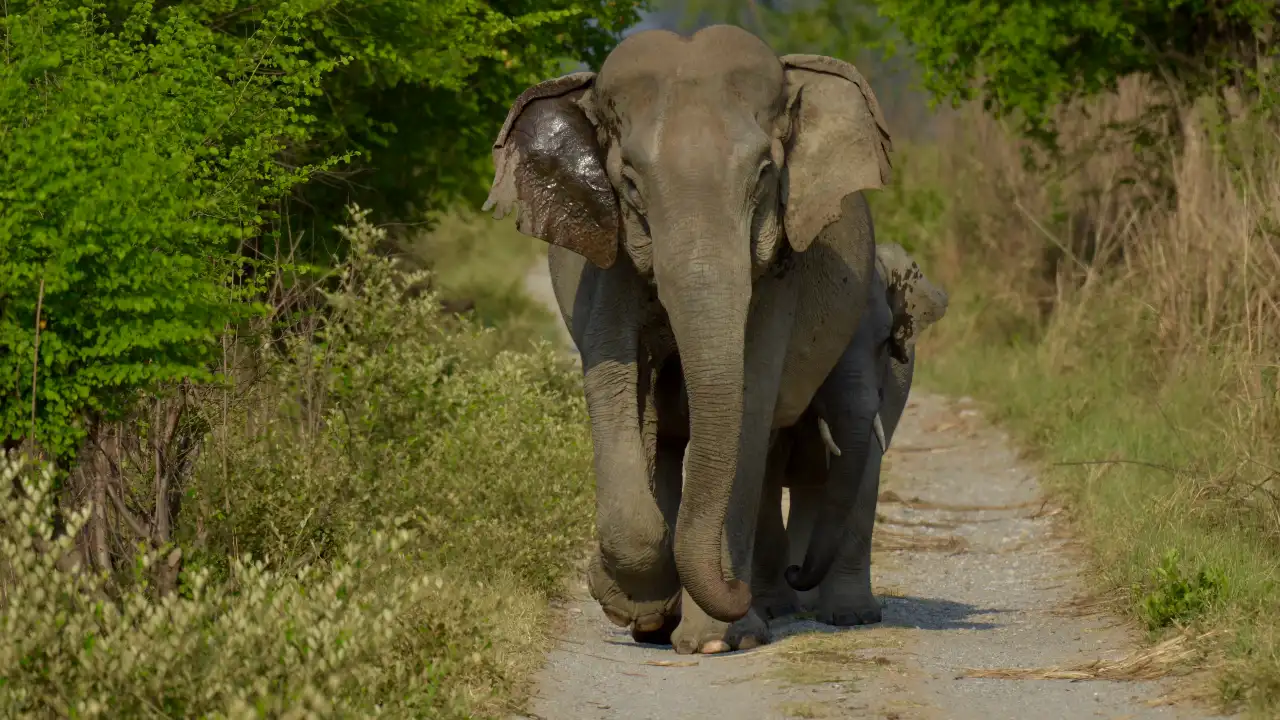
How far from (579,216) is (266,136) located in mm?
1393

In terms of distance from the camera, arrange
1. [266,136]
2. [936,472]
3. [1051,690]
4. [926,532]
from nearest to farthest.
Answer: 1. [1051,690]
2. [266,136]
3. [926,532]
4. [936,472]

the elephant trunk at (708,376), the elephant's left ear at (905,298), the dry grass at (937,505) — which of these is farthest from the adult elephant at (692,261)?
the dry grass at (937,505)

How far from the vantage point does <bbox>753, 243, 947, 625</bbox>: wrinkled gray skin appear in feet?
32.2

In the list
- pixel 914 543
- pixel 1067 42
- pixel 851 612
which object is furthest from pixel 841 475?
pixel 1067 42

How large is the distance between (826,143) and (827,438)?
146cm

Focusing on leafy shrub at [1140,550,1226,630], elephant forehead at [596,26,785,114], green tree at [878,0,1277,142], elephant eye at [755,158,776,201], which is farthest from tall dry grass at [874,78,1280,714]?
elephant forehead at [596,26,785,114]

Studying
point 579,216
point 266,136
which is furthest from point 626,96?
point 266,136

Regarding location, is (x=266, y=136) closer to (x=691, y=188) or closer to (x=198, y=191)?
(x=198, y=191)

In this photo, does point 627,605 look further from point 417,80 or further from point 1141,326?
point 1141,326

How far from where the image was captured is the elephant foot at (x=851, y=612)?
385 inches

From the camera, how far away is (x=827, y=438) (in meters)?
9.56

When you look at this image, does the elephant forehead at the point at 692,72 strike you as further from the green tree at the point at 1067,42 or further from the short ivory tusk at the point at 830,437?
the green tree at the point at 1067,42

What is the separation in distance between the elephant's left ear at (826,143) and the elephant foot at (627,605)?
1.50 m

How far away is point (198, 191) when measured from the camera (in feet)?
27.3
